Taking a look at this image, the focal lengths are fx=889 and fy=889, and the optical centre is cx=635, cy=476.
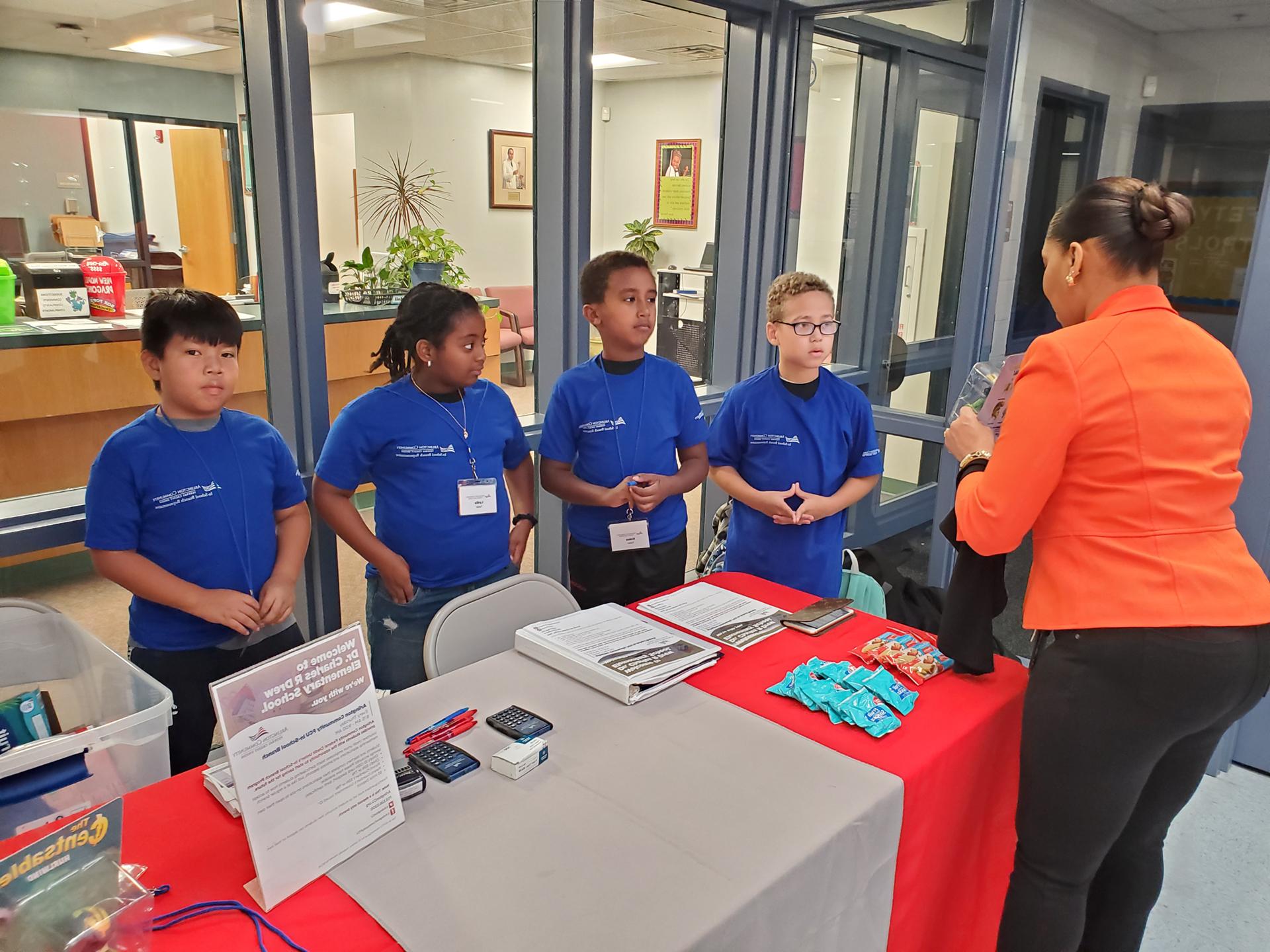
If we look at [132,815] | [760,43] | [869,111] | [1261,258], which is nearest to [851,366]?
[869,111]

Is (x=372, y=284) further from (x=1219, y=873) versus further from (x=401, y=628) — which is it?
(x=1219, y=873)

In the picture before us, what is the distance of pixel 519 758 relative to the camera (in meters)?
1.32

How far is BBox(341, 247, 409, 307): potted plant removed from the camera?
10.6 feet

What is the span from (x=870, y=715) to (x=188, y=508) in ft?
4.57

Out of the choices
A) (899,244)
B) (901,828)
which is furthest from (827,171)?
(901,828)

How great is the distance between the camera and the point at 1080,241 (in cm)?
143

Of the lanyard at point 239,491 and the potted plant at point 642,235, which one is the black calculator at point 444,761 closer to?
the lanyard at point 239,491

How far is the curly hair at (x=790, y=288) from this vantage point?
225cm

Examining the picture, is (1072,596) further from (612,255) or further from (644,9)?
(644,9)

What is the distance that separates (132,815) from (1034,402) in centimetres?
143

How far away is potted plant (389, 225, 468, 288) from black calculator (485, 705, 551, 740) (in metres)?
2.10

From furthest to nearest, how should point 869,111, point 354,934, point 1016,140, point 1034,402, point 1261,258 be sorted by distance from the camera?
point 869,111 < point 1016,140 < point 1261,258 < point 1034,402 < point 354,934

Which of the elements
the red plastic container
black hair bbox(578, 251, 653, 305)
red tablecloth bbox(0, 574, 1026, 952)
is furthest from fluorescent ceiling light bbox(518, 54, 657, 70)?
red tablecloth bbox(0, 574, 1026, 952)

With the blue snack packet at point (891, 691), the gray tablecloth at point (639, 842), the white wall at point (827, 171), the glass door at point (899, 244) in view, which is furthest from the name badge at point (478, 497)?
the white wall at point (827, 171)
